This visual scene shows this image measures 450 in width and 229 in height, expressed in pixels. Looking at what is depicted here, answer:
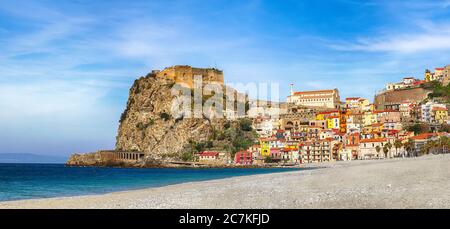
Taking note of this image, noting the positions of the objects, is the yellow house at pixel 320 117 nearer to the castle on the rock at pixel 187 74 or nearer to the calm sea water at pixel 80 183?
the castle on the rock at pixel 187 74

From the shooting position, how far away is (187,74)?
176250mm

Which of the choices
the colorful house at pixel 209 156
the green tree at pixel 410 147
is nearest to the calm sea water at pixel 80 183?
the green tree at pixel 410 147

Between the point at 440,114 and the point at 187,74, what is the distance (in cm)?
9120

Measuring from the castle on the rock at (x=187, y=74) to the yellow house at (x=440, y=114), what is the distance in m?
85.4

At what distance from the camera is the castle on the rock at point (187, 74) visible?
6698 inches

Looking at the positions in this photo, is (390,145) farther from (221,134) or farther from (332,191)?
(332,191)

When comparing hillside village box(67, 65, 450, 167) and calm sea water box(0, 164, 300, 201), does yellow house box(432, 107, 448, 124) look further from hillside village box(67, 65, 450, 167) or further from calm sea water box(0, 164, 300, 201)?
calm sea water box(0, 164, 300, 201)

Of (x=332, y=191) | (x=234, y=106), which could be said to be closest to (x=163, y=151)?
(x=234, y=106)

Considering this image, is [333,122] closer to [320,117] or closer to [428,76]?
[320,117]

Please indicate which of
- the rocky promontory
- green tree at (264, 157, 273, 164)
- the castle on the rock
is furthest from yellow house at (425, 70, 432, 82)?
the castle on the rock
